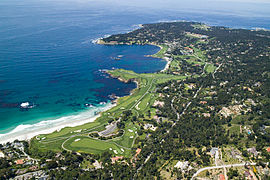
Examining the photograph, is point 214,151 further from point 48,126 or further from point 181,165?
point 48,126

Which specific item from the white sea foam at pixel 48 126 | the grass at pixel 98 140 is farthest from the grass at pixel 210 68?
the white sea foam at pixel 48 126

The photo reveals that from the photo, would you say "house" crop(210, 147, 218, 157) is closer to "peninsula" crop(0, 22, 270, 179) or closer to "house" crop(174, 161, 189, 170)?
"peninsula" crop(0, 22, 270, 179)

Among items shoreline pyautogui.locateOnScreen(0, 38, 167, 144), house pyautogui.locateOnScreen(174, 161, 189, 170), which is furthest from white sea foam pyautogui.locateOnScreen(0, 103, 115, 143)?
house pyautogui.locateOnScreen(174, 161, 189, 170)

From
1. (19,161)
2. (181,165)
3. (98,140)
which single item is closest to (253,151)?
(181,165)

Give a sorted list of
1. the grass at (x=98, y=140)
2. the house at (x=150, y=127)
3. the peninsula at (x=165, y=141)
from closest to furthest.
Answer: the peninsula at (x=165, y=141)
the grass at (x=98, y=140)
the house at (x=150, y=127)

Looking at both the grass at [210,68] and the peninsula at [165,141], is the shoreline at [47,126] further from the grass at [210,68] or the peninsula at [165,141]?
the grass at [210,68]

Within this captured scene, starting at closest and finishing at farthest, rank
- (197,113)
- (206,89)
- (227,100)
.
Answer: (197,113) → (227,100) → (206,89)

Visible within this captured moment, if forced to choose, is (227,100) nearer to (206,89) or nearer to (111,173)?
(206,89)

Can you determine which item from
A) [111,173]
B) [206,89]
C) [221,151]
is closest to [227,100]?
[206,89]

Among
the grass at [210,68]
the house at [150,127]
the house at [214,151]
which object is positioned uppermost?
the grass at [210,68]

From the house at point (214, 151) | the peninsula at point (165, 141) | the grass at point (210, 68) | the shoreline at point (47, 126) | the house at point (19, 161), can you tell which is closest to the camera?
the peninsula at point (165, 141)
